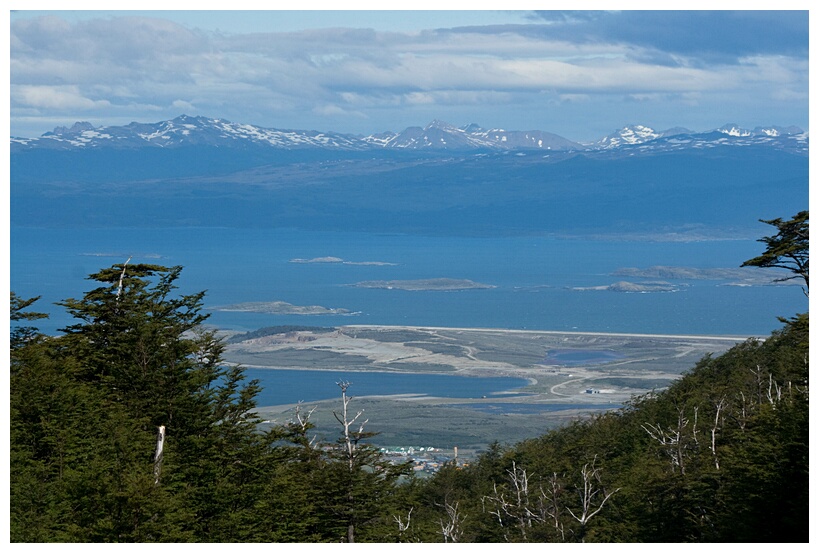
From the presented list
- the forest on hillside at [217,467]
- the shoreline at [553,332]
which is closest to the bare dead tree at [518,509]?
the forest on hillside at [217,467]

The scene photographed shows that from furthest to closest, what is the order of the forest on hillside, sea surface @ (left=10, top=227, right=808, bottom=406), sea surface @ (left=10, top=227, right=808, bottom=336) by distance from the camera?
sea surface @ (left=10, top=227, right=808, bottom=336) → sea surface @ (left=10, top=227, right=808, bottom=406) → the forest on hillside

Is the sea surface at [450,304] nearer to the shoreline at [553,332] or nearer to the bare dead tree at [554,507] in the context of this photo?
the shoreline at [553,332]

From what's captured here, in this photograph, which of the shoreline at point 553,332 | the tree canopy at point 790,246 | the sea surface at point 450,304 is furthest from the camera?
the shoreline at point 553,332

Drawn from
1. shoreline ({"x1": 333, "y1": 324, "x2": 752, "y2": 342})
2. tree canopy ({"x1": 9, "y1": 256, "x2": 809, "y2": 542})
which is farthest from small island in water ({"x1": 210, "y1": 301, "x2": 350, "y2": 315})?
tree canopy ({"x1": 9, "y1": 256, "x2": 809, "y2": 542})

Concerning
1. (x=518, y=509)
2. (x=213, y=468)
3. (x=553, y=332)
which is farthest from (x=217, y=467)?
(x=553, y=332)

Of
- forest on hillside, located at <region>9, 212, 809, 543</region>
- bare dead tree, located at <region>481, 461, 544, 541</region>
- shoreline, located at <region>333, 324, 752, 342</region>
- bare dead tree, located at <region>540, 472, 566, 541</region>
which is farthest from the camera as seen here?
shoreline, located at <region>333, 324, 752, 342</region>

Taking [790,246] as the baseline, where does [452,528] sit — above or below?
below

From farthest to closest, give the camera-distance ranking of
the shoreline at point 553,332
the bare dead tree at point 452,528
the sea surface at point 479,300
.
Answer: the sea surface at point 479,300 < the shoreline at point 553,332 < the bare dead tree at point 452,528

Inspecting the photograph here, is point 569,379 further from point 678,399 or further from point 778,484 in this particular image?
point 778,484

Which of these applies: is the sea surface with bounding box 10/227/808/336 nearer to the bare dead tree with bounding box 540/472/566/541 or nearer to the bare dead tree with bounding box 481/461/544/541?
the bare dead tree with bounding box 481/461/544/541

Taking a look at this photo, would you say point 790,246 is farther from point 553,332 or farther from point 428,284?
point 428,284
